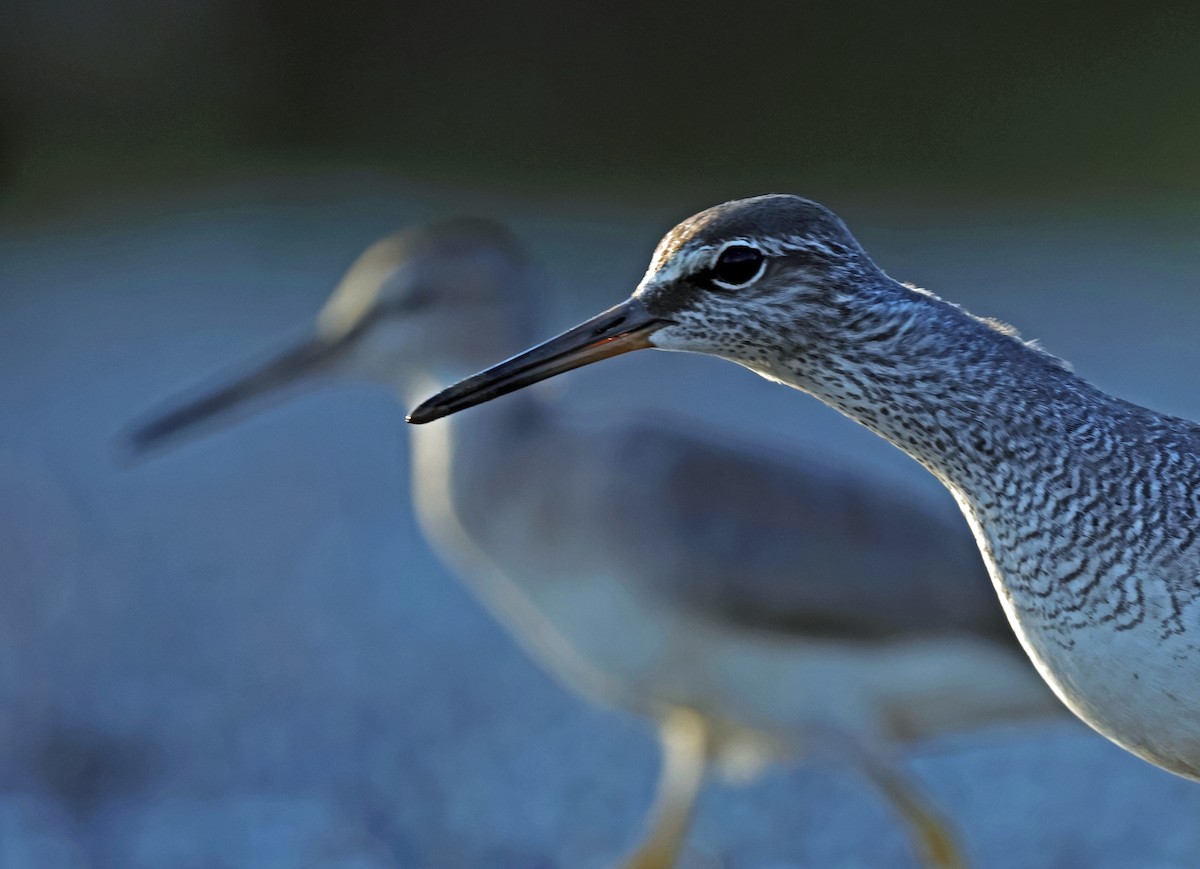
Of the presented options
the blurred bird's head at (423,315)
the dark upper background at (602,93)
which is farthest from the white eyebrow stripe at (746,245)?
the dark upper background at (602,93)

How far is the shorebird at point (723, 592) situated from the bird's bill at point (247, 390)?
16.3 inches

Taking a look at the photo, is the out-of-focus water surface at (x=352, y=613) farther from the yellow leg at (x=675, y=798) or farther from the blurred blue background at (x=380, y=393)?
the yellow leg at (x=675, y=798)

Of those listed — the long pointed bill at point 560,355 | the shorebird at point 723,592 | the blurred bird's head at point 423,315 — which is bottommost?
the shorebird at point 723,592

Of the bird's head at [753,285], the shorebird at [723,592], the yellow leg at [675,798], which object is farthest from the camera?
the yellow leg at [675,798]

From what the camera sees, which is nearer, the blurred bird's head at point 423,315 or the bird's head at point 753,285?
the bird's head at point 753,285

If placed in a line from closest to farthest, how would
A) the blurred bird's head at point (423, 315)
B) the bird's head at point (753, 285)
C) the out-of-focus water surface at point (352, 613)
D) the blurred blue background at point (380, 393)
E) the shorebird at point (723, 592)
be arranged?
the bird's head at point (753, 285)
the shorebird at point (723, 592)
the blurred bird's head at point (423, 315)
the out-of-focus water surface at point (352, 613)
the blurred blue background at point (380, 393)

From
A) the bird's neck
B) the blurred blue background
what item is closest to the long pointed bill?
the bird's neck

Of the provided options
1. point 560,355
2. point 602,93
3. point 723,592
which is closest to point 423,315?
point 723,592

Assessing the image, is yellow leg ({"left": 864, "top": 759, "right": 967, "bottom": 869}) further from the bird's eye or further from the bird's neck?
the bird's eye

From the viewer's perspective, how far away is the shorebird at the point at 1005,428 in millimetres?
→ 1731

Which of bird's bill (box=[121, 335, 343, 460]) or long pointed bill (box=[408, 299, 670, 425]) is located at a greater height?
long pointed bill (box=[408, 299, 670, 425])

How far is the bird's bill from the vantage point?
366 centimetres

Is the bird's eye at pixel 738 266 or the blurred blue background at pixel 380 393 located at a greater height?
the bird's eye at pixel 738 266

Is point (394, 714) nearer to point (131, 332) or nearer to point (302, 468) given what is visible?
point (302, 468)
